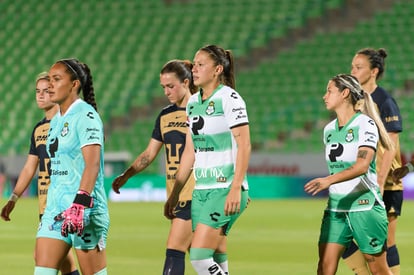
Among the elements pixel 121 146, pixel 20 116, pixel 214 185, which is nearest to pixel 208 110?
pixel 214 185

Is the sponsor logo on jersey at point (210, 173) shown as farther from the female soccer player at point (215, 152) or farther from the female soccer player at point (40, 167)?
the female soccer player at point (40, 167)

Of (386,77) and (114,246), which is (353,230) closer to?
(114,246)

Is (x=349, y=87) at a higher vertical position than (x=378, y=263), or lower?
higher

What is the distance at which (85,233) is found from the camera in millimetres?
6516

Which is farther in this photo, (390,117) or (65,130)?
(390,117)

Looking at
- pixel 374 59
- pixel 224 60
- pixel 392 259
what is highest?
pixel 374 59

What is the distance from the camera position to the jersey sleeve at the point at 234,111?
22.4 ft

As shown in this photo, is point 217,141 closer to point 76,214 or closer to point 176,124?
point 76,214

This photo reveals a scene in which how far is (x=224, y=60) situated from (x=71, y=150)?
1.39 m

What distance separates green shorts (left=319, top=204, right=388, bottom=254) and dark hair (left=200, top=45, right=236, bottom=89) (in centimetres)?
128

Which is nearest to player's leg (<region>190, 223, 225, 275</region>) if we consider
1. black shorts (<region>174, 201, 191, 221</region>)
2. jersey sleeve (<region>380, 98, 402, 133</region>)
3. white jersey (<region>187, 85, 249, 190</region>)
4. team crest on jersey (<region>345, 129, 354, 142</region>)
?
white jersey (<region>187, 85, 249, 190</region>)

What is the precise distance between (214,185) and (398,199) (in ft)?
8.56

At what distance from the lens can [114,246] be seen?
14.1m

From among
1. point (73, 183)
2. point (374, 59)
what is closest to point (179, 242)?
point (73, 183)
